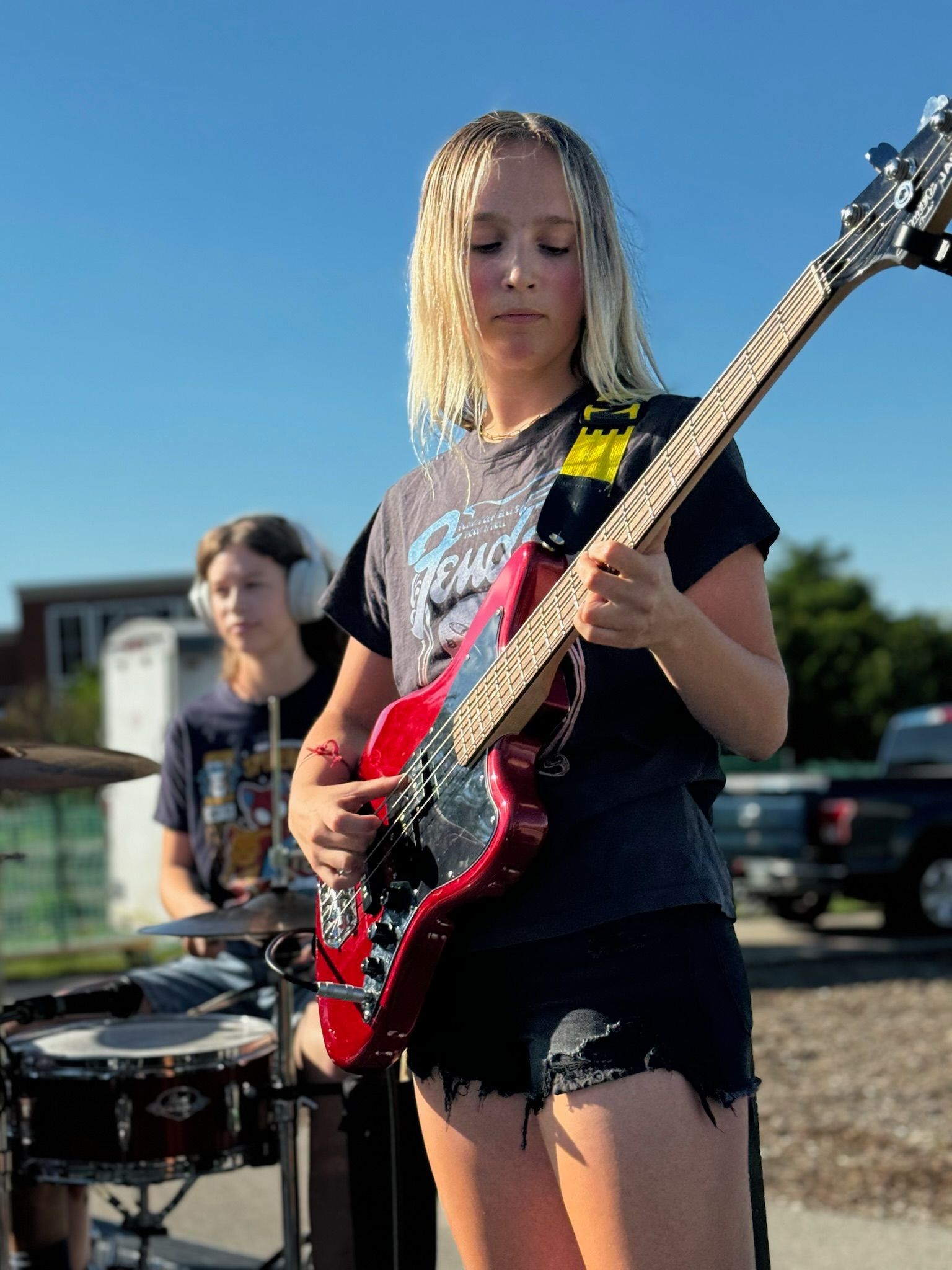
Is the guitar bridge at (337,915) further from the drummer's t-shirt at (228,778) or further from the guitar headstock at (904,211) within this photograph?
the drummer's t-shirt at (228,778)

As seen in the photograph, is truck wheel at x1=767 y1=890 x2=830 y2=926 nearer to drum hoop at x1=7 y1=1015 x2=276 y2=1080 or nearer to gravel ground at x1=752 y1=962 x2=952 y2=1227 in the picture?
gravel ground at x1=752 y1=962 x2=952 y2=1227

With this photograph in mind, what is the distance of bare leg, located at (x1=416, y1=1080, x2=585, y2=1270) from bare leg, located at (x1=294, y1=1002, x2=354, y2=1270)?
1.33 metres

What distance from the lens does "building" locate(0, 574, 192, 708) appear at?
41281mm

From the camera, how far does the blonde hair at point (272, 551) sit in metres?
4.30

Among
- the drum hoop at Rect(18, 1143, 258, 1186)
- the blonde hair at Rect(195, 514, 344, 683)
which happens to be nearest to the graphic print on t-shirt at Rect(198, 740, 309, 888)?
the blonde hair at Rect(195, 514, 344, 683)

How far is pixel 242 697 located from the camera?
430 centimetres

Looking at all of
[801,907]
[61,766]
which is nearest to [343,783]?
[61,766]

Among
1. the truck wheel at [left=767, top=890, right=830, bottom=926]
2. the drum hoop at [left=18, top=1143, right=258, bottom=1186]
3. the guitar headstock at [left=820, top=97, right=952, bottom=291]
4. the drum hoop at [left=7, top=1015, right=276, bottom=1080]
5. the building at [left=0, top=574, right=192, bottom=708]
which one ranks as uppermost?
the building at [left=0, top=574, right=192, bottom=708]

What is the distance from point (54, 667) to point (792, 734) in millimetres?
22438

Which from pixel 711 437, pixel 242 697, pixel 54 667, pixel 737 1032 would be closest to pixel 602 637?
pixel 711 437

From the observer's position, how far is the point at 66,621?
42.2 metres

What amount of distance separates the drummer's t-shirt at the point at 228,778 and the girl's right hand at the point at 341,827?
1686 mm

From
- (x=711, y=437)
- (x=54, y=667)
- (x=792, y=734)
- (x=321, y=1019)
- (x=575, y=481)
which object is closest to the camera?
(x=711, y=437)

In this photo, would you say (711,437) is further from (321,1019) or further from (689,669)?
(321,1019)
